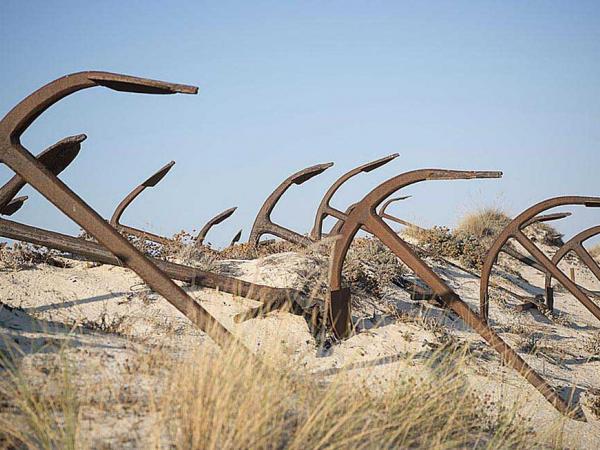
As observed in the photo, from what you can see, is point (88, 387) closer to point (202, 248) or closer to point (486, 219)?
point (202, 248)

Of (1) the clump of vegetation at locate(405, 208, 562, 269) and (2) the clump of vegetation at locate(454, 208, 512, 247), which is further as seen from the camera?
(2) the clump of vegetation at locate(454, 208, 512, 247)

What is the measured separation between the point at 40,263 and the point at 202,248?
1.93m

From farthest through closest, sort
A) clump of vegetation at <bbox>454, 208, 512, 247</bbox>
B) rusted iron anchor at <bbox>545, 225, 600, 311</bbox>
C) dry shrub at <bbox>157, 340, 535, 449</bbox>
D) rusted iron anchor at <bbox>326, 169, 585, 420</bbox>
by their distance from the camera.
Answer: clump of vegetation at <bbox>454, 208, 512, 247</bbox> → rusted iron anchor at <bbox>545, 225, 600, 311</bbox> → rusted iron anchor at <bbox>326, 169, 585, 420</bbox> → dry shrub at <bbox>157, 340, 535, 449</bbox>

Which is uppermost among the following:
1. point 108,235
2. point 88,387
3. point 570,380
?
point 108,235

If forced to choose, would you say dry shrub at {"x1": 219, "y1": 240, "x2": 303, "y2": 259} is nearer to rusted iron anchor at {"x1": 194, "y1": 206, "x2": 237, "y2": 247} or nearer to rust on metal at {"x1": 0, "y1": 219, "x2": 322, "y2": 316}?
rusted iron anchor at {"x1": 194, "y1": 206, "x2": 237, "y2": 247}

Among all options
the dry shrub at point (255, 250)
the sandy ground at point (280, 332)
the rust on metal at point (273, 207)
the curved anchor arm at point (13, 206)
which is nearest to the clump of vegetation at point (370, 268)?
the sandy ground at point (280, 332)

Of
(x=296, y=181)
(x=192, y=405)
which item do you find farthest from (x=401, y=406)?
(x=296, y=181)

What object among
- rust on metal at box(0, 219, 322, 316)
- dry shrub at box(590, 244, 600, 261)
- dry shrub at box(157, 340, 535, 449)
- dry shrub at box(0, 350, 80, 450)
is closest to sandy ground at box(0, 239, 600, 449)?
rust on metal at box(0, 219, 322, 316)

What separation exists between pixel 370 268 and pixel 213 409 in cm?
580

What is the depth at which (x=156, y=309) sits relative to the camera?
21.0ft

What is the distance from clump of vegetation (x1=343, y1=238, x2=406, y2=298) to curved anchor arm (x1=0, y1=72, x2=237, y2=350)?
3.94 meters

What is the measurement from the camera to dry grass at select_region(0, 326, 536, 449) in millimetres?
2748

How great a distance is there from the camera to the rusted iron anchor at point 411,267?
195 inches

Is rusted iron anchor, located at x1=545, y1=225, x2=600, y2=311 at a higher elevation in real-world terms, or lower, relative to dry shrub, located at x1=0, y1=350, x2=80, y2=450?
higher
